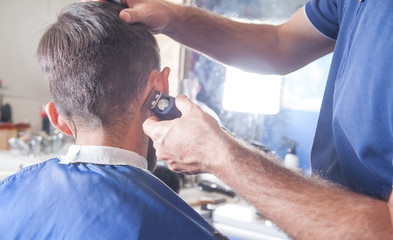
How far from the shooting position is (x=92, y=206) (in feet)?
3.61

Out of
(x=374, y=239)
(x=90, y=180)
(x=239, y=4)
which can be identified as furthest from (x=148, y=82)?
(x=239, y=4)

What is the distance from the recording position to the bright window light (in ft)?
9.37

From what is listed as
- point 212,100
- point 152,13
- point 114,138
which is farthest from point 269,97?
point 114,138

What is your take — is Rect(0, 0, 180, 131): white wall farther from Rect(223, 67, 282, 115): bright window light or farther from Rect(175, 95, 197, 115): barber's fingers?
Rect(175, 95, 197, 115): barber's fingers

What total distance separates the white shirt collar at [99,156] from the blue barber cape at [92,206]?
0.08 ft

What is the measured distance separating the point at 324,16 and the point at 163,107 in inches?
35.4

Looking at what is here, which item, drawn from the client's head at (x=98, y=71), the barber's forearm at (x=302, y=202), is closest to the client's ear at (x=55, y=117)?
the client's head at (x=98, y=71)

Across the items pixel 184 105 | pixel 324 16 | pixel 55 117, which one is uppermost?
pixel 324 16

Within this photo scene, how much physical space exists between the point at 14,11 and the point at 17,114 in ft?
3.29

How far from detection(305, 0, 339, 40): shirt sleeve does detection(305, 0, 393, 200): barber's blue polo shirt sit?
0.13 m

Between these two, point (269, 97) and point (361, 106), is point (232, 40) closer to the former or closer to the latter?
point (361, 106)

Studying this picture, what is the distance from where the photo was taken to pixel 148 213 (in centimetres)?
110

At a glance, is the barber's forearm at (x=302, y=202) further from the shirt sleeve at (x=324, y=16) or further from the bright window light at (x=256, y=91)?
Answer: the bright window light at (x=256, y=91)

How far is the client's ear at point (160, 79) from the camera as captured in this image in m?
1.31
